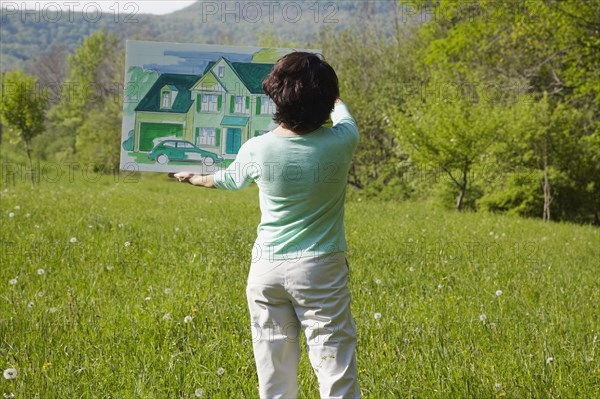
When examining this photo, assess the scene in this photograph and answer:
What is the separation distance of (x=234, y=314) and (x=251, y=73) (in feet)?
7.25

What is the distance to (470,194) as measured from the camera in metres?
20.7

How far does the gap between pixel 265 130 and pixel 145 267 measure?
3705mm

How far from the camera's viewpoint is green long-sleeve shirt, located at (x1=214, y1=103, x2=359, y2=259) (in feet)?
9.05

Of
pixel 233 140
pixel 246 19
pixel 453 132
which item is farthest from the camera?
Result: pixel 246 19

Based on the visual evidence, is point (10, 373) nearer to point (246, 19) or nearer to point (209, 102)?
point (209, 102)

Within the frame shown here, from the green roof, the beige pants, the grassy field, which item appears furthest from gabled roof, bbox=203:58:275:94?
the grassy field

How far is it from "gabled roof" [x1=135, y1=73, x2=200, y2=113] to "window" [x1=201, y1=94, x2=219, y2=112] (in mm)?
83

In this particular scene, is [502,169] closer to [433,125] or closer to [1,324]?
[433,125]

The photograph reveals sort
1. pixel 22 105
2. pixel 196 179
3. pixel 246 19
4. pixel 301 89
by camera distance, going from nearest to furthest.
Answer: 1. pixel 301 89
2. pixel 196 179
3. pixel 246 19
4. pixel 22 105

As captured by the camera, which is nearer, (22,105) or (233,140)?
(233,140)

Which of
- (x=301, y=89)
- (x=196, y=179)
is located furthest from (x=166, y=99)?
(x=301, y=89)

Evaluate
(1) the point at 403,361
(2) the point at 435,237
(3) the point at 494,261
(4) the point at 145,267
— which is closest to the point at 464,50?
(2) the point at 435,237

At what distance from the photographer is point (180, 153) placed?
3.81 m

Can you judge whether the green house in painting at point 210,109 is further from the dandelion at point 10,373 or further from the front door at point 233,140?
the dandelion at point 10,373
